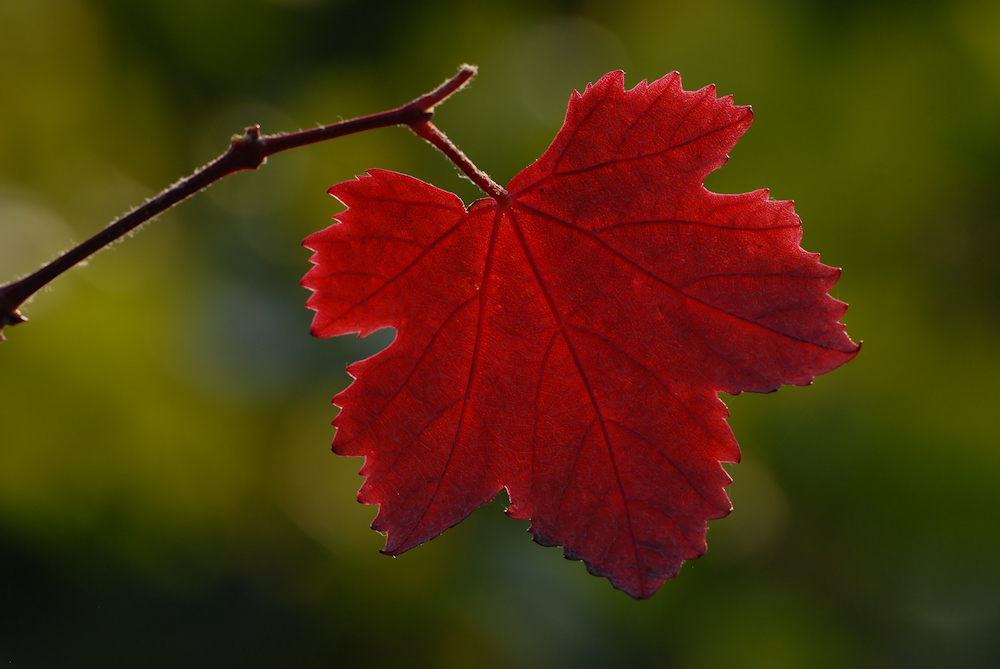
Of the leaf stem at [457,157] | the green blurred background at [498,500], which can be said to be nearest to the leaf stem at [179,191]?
the leaf stem at [457,157]

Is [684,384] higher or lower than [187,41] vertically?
lower

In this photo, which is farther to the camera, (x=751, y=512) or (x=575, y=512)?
(x=751, y=512)

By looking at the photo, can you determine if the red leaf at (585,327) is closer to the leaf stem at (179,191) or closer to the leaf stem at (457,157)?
the leaf stem at (457,157)

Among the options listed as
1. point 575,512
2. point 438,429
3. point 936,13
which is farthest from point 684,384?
point 936,13

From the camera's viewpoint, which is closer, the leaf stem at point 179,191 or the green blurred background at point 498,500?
the leaf stem at point 179,191

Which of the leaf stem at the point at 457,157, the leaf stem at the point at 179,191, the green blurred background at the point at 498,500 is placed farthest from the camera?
the green blurred background at the point at 498,500

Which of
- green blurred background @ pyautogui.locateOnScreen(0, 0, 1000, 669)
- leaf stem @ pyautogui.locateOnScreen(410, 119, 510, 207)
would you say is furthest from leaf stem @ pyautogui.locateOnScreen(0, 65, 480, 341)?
green blurred background @ pyautogui.locateOnScreen(0, 0, 1000, 669)

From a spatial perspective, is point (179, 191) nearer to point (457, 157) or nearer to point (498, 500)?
point (457, 157)

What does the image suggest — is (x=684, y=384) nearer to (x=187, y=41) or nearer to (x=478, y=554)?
(x=478, y=554)
